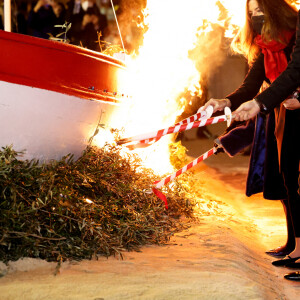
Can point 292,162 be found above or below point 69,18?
below

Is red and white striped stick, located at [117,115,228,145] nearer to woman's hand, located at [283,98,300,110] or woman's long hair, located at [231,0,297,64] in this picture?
woman's hand, located at [283,98,300,110]

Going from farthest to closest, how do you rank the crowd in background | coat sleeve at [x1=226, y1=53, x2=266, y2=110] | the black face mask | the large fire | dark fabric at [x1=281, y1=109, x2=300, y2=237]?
the crowd in background, the large fire, coat sleeve at [x1=226, y1=53, x2=266, y2=110], the black face mask, dark fabric at [x1=281, y1=109, x2=300, y2=237]

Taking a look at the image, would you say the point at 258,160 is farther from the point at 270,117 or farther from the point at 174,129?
the point at 174,129

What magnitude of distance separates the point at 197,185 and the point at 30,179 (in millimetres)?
4112

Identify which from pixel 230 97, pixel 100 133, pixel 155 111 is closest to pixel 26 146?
pixel 100 133

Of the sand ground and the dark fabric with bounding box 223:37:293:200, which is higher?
the dark fabric with bounding box 223:37:293:200

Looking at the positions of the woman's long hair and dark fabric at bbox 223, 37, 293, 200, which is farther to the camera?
dark fabric at bbox 223, 37, 293, 200

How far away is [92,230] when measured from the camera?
356 cm

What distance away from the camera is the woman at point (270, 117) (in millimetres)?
3764

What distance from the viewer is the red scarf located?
381cm

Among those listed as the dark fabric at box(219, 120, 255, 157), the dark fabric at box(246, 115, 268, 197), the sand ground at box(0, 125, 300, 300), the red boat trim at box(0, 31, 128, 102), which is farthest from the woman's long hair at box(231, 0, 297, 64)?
the sand ground at box(0, 125, 300, 300)

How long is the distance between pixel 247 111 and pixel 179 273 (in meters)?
1.42

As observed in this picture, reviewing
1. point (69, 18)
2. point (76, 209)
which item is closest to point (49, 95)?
point (76, 209)

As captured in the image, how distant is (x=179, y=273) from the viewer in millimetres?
3182
